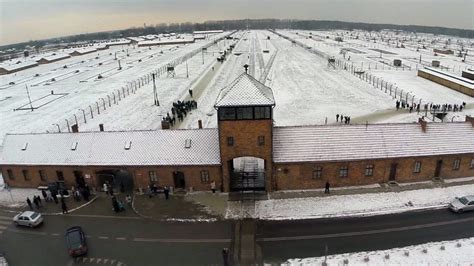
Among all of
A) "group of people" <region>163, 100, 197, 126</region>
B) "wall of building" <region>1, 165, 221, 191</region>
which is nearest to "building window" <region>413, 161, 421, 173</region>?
"wall of building" <region>1, 165, 221, 191</region>

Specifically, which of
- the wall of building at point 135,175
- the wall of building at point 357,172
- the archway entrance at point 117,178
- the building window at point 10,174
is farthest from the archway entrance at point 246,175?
the building window at point 10,174

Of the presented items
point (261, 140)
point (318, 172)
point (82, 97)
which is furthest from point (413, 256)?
point (82, 97)

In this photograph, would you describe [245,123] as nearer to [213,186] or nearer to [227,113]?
[227,113]

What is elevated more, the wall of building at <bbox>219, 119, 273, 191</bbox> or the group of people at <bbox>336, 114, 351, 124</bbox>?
the wall of building at <bbox>219, 119, 273, 191</bbox>

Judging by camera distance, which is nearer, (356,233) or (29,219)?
(356,233)

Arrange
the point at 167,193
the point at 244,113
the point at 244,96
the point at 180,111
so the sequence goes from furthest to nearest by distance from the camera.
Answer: the point at 180,111 < the point at 167,193 < the point at 244,113 < the point at 244,96

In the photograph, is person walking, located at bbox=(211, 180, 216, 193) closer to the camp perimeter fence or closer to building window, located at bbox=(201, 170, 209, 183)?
building window, located at bbox=(201, 170, 209, 183)
